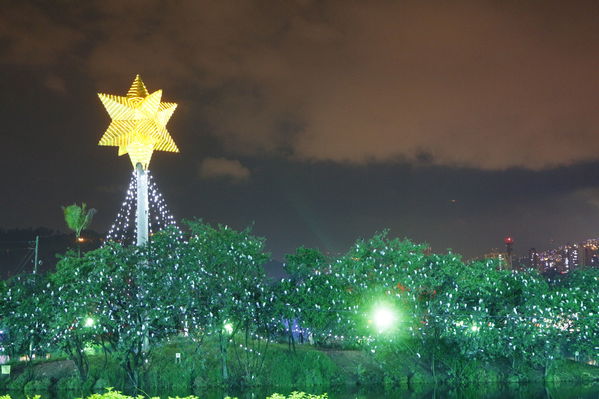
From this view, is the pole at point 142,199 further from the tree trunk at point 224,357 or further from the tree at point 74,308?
the tree trunk at point 224,357

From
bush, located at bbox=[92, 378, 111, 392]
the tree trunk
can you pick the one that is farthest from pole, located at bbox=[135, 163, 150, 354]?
bush, located at bbox=[92, 378, 111, 392]

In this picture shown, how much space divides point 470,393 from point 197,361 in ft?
52.2

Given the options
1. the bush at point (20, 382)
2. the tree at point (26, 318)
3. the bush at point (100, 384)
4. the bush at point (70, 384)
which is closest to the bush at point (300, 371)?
the bush at point (100, 384)

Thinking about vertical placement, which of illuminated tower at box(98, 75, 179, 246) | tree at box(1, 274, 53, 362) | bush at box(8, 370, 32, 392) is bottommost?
bush at box(8, 370, 32, 392)

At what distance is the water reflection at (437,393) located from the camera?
34344mm

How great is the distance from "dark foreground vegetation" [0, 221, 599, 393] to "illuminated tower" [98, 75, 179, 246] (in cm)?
447

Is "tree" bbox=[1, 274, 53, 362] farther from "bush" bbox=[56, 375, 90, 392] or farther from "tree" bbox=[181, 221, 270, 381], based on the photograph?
"tree" bbox=[181, 221, 270, 381]

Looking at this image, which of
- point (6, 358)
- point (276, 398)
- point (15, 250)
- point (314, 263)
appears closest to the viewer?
point (276, 398)

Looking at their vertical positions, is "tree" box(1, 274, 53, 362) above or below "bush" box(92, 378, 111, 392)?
above

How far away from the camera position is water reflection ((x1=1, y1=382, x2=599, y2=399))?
113 ft

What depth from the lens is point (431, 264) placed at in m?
38.4

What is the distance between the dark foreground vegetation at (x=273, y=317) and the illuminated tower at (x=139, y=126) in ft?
14.7

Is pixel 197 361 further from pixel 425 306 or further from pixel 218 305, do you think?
pixel 425 306

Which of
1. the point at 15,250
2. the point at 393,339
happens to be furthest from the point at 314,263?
the point at 15,250
